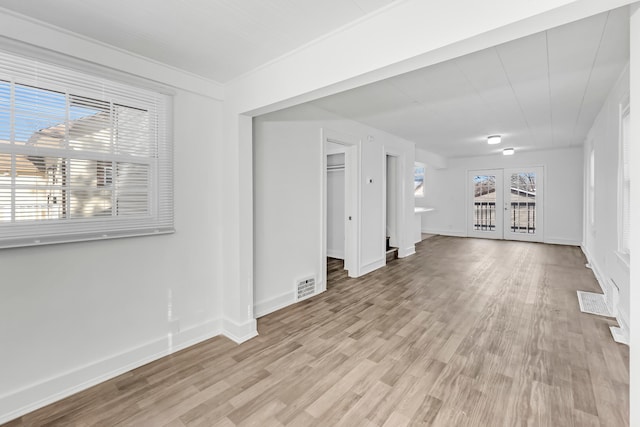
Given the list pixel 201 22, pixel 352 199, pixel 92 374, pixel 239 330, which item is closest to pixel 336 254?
pixel 352 199

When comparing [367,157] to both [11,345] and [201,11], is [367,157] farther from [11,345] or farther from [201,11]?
[11,345]

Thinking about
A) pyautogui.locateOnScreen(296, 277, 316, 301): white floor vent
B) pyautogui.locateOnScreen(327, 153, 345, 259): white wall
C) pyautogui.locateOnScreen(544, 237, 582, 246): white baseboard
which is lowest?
pyautogui.locateOnScreen(296, 277, 316, 301): white floor vent

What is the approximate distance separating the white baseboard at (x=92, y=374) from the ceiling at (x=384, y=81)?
2.26m

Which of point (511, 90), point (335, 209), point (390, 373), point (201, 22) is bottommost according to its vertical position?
point (390, 373)

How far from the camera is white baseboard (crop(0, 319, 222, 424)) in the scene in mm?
1809

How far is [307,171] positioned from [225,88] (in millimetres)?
1340

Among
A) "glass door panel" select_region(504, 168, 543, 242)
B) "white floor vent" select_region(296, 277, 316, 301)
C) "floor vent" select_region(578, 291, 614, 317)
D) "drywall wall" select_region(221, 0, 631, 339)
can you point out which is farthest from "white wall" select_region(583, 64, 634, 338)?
"glass door panel" select_region(504, 168, 543, 242)

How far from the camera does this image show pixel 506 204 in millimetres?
8297

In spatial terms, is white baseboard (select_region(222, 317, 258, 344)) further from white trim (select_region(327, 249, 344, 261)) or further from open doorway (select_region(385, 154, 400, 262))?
open doorway (select_region(385, 154, 400, 262))

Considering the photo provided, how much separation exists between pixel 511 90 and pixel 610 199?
1.69 meters

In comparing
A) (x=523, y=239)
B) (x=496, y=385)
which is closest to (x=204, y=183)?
(x=496, y=385)

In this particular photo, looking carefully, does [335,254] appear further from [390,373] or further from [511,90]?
[511,90]

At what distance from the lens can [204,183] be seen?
8.86 ft

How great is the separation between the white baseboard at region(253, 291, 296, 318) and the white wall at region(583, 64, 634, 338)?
3201mm
